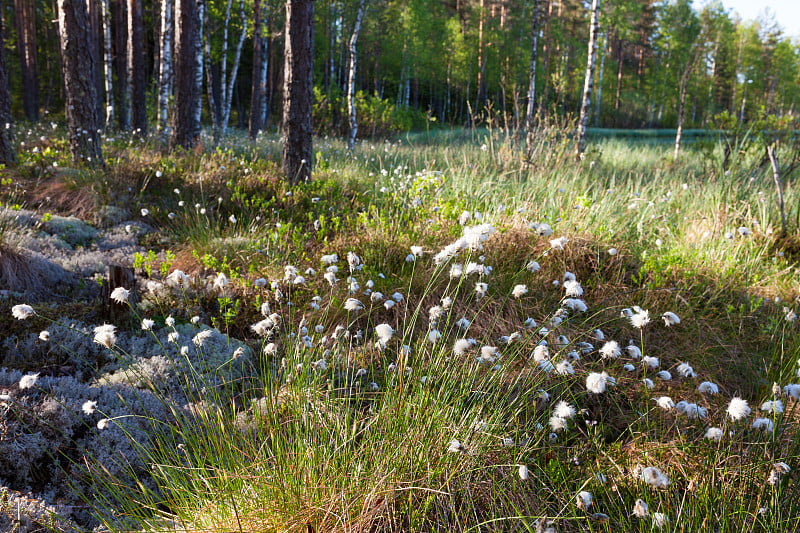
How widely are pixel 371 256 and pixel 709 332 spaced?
2.74m

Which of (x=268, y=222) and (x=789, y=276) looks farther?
(x=268, y=222)

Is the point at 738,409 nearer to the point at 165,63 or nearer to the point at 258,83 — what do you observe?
the point at 165,63

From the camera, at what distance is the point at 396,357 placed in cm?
314

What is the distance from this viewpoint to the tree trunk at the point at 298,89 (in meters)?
6.07

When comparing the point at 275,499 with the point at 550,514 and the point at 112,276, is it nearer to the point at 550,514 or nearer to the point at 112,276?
the point at 550,514

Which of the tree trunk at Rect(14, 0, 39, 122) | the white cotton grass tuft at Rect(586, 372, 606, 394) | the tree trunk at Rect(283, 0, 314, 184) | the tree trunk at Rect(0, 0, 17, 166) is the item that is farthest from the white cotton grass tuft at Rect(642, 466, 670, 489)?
the tree trunk at Rect(14, 0, 39, 122)

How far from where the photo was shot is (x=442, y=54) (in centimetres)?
3394

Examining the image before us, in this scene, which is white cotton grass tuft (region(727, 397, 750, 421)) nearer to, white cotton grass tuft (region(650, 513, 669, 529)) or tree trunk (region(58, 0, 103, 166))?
white cotton grass tuft (region(650, 513, 669, 529))

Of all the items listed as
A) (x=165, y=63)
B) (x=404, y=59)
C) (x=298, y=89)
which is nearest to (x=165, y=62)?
(x=165, y=63)

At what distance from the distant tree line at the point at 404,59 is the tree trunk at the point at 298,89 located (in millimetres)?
3420

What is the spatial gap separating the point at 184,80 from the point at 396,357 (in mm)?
7906

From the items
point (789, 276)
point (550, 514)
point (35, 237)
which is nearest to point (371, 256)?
point (550, 514)

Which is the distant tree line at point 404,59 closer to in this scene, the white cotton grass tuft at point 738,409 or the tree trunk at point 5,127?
the tree trunk at point 5,127

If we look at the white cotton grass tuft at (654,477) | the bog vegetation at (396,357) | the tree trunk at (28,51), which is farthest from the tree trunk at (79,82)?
the tree trunk at (28,51)
